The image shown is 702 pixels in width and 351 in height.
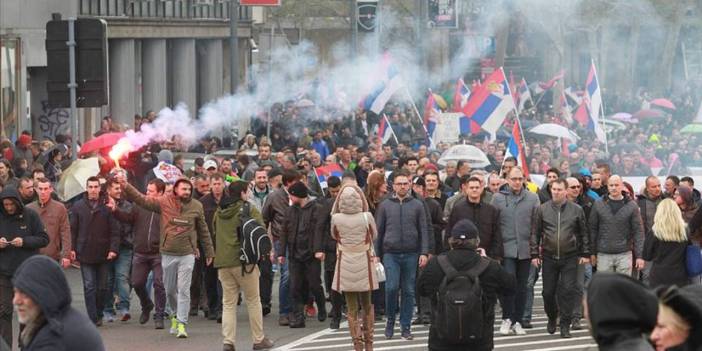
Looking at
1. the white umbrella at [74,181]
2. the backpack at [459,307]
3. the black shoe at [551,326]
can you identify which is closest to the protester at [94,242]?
the white umbrella at [74,181]

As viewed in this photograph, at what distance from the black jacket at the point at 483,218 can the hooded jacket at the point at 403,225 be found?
0.27m

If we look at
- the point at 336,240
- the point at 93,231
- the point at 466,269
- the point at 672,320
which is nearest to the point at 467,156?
the point at 93,231

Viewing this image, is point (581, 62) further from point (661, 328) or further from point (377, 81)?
point (661, 328)

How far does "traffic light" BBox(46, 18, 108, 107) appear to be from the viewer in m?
18.2

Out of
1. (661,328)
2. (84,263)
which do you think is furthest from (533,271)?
(661,328)

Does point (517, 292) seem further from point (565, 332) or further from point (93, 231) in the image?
point (93, 231)

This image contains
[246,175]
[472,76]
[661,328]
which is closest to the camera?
[661,328]

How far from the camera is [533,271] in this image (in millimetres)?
16922

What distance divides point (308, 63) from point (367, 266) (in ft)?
108

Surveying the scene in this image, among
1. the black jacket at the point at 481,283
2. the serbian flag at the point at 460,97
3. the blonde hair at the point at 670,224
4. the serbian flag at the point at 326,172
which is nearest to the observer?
the black jacket at the point at 481,283

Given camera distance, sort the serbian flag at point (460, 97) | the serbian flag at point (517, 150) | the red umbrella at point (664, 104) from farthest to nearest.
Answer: the red umbrella at point (664, 104) < the serbian flag at point (460, 97) < the serbian flag at point (517, 150)

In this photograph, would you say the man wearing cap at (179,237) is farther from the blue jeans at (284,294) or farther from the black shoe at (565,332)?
the black shoe at (565,332)

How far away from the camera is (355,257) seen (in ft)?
48.7

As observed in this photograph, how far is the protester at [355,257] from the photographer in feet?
48.5
